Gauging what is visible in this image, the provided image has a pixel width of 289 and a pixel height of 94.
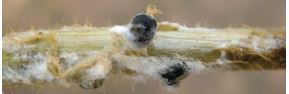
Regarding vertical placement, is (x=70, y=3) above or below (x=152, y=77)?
above

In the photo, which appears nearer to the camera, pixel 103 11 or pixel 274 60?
pixel 274 60

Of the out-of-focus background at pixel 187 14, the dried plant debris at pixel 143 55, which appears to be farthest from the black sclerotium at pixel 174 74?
the out-of-focus background at pixel 187 14

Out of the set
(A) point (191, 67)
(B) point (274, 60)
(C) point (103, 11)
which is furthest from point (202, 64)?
(C) point (103, 11)

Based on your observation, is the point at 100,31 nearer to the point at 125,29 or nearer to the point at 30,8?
the point at 125,29

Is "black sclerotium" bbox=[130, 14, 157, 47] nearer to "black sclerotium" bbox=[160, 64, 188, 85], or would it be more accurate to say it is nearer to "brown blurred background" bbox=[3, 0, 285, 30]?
"black sclerotium" bbox=[160, 64, 188, 85]

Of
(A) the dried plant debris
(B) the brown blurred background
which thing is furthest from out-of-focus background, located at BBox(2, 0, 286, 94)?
(A) the dried plant debris

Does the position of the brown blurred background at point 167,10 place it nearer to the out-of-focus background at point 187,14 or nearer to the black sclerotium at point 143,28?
the out-of-focus background at point 187,14

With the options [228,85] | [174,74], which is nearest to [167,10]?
[228,85]
